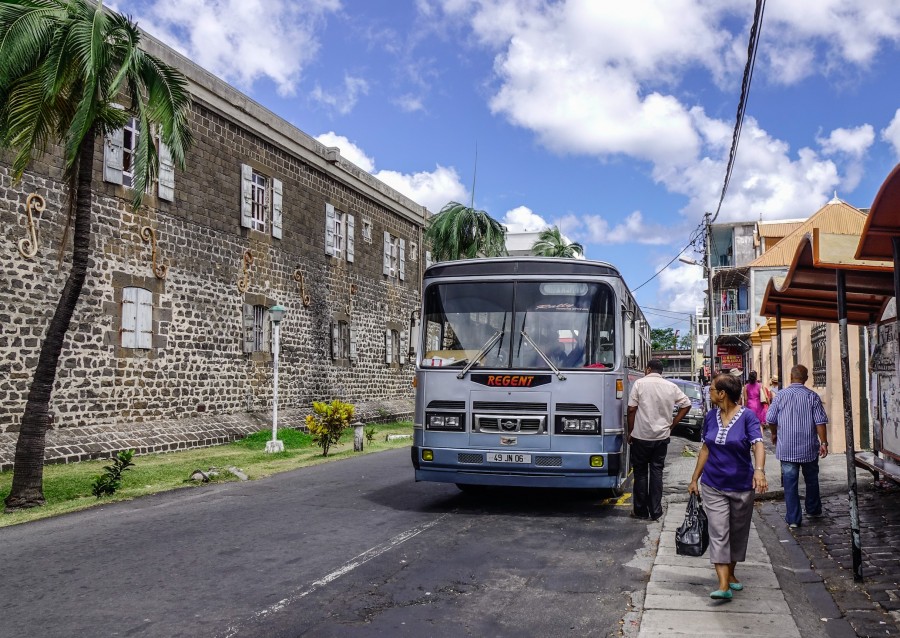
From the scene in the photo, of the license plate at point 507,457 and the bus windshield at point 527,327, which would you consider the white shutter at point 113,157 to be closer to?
the bus windshield at point 527,327

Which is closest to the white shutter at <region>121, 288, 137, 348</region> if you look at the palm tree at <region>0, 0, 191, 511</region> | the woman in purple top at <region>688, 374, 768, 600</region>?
the palm tree at <region>0, 0, 191, 511</region>

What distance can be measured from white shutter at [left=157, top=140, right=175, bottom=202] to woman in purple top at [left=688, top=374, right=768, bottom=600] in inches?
594

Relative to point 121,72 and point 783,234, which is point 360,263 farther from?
point 783,234

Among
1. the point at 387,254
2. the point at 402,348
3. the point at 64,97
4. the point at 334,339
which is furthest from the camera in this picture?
the point at 402,348

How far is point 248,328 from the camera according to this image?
21.9 metres

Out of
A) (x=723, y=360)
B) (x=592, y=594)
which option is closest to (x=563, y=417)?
(x=592, y=594)

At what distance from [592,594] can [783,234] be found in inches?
1836

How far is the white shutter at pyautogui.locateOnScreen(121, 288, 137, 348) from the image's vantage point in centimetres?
1738

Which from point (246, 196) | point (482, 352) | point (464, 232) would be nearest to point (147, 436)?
point (246, 196)

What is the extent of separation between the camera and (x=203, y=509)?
10.8 meters

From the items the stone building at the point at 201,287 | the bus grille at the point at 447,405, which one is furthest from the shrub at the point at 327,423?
the bus grille at the point at 447,405

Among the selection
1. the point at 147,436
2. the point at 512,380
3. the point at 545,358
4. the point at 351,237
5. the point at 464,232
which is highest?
the point at 464,232

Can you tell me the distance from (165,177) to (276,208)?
204 inches

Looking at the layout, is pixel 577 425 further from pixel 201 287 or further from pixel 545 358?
pixel 201 287
